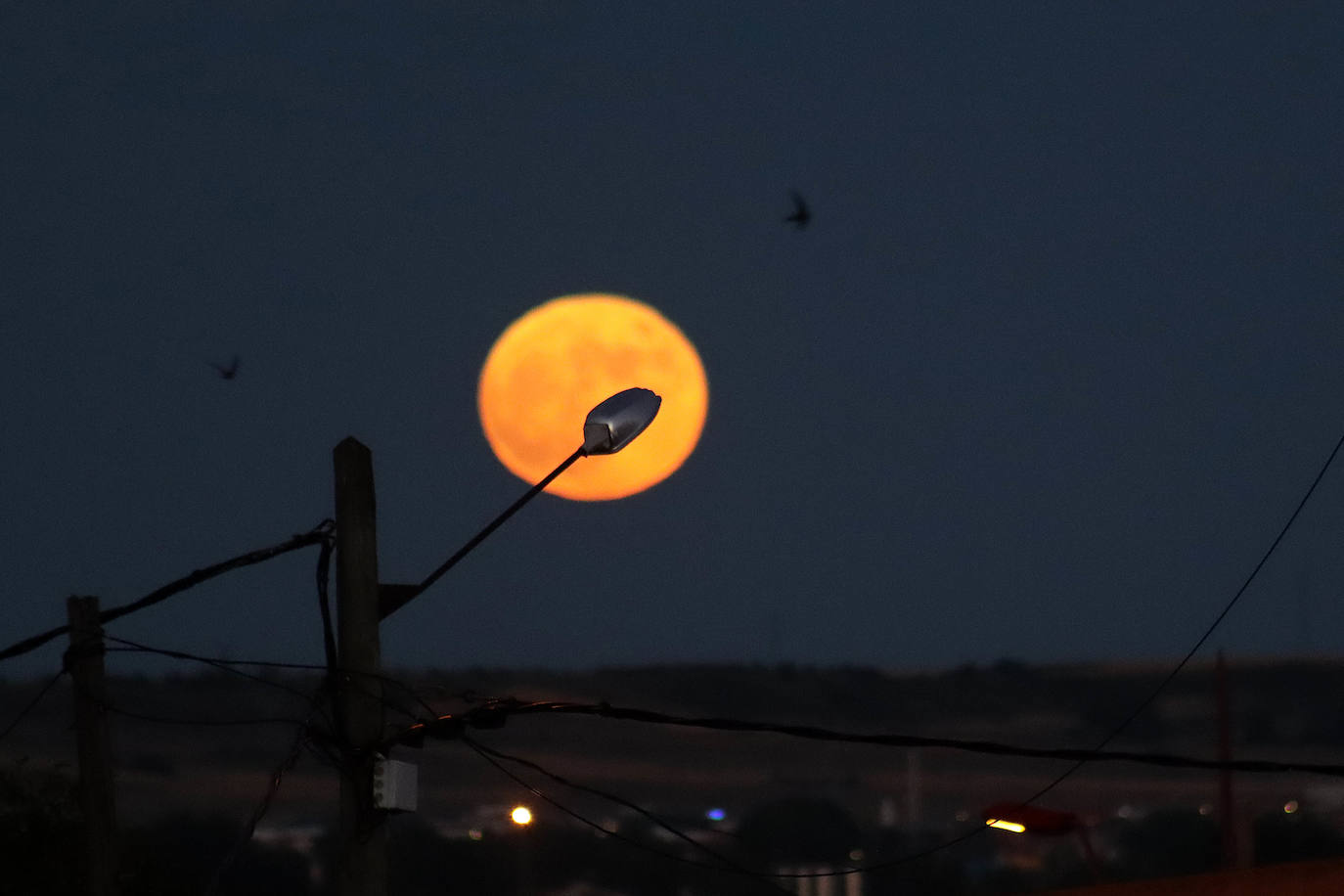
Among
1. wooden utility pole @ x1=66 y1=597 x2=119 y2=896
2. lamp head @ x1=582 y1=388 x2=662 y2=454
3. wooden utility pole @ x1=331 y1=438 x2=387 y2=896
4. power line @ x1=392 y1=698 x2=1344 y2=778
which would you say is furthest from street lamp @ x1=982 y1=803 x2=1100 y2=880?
wooden utility pole @ x1=66 y1=597 x2=119 y2=896

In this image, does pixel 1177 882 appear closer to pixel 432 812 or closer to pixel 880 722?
pixel 432 812

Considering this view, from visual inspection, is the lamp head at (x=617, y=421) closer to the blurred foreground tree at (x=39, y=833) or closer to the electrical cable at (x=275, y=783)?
the electrical cable at (x=275, y=783)

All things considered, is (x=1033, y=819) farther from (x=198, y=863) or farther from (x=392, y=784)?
(x=198, y=863)

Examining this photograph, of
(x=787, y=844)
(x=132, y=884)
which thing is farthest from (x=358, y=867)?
(x=787, y=844)

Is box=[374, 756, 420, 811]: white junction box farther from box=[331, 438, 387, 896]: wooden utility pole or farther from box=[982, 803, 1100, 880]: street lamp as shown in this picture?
box=[982, 803, 1100, 880]: street lamp

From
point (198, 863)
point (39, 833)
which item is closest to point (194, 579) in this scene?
point (39, 833)
